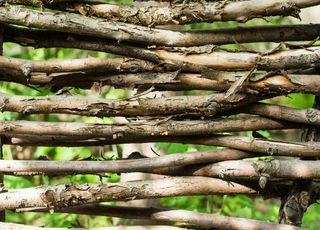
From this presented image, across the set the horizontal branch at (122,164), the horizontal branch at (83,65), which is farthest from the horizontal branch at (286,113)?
the horizontal branch at (83,65)

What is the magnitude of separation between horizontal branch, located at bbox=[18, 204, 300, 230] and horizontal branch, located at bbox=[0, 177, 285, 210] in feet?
0.20

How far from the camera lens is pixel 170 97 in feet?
3.81

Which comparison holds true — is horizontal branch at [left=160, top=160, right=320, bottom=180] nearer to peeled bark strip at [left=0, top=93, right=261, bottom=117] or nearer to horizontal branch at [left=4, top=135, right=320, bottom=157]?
horizontal branch at [left=4, top=135, right=320, bottom=157]

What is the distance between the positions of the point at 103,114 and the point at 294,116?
410mm

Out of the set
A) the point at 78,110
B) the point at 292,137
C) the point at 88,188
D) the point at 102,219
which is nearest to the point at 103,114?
the point at 78,110

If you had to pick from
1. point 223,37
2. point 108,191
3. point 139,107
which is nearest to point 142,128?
point 139,107

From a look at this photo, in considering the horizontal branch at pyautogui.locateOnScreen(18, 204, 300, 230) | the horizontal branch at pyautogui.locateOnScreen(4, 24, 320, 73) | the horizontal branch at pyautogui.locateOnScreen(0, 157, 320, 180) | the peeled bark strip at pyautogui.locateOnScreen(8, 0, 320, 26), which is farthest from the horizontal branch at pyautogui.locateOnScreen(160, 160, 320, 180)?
the peeled bark strip at pyautogui.locateOnScreen(8, 0, 320, 26)

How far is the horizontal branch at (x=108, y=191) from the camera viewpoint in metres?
1.17

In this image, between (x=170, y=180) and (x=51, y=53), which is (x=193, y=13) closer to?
(x=170, y=180)

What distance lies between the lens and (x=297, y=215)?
47.3 inches

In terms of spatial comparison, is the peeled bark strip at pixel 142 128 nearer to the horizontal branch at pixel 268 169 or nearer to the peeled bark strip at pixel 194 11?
the horizontal branch at pixel 268 169

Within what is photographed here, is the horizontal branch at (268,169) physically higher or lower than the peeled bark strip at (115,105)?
lower

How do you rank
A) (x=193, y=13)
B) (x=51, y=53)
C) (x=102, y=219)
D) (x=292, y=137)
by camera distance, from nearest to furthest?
(x=193, y=13) < (x=102, y=219) < (x=51, y=53) < (x=292, y=137)

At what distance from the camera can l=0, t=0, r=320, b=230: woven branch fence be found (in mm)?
1115
